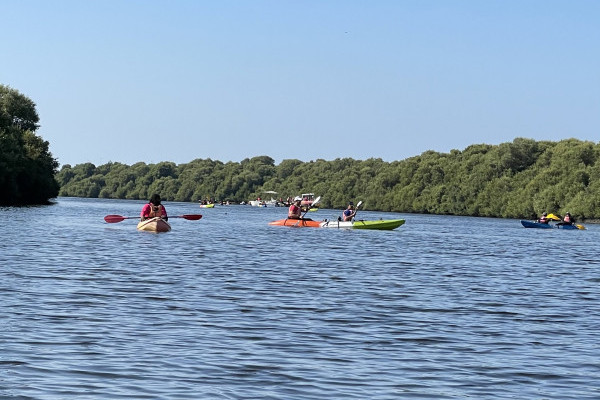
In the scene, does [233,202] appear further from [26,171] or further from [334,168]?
[26,171]

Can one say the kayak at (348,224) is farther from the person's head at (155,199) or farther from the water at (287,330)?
the water at (287,330)

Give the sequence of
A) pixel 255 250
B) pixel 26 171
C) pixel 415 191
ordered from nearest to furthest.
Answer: pixel 255 250, pixel 26 171, pixel 415 191

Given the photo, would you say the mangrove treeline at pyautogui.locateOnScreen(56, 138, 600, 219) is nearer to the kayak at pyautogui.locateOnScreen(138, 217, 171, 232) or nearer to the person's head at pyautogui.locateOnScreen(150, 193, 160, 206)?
the kayak at pyautogui.locateOnScreen(138, 217, 171, 232)

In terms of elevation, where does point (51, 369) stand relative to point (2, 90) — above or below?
below

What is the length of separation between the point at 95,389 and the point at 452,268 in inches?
777

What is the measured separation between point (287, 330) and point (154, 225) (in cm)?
3023


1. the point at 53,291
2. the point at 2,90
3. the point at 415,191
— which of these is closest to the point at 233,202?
the point at 415,191

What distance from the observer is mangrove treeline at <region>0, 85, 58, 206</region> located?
3150 inches

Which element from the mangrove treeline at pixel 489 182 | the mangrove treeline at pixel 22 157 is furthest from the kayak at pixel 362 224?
the mangrove treeline at pixel 489 182

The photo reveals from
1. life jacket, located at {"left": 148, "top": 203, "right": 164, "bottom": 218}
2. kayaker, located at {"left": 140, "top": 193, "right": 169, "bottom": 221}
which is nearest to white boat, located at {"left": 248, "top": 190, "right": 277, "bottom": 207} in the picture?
kayaker, located at {"left": 140, "top": 193, "right": 169, "bottom": 221}

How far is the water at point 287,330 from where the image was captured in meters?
10.0

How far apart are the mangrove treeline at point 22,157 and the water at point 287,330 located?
2165 inches

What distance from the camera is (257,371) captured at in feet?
34.7

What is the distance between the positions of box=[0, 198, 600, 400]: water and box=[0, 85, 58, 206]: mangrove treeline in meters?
55.0
